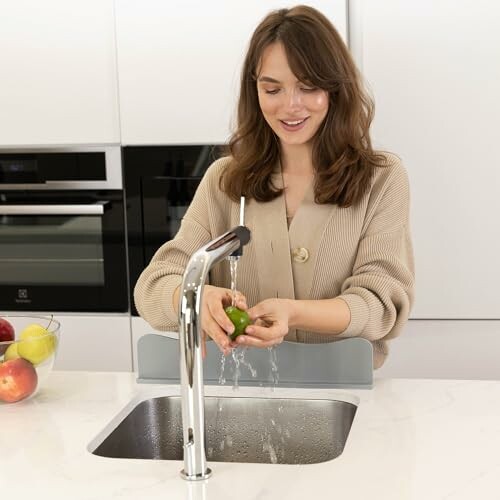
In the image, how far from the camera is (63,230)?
2996mm

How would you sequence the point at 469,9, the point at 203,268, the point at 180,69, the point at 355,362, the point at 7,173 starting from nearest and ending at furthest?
the point at 203,268 → the point at 355,362 → the point at 469,9 → the point at 180,69 → the point at 7,173

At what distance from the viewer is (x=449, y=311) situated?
2.74 metres

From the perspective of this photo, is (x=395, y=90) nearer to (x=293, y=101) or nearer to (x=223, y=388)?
(x=293, y=101)

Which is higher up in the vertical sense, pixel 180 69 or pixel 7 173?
pixel 180 69

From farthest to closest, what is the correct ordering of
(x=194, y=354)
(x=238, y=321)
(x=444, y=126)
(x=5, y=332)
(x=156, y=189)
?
1. (x=156, y=189)
2. (x=444, y=126)
3. (x=5, y=332)
4. (x=238, y=321)
5. (x=194, y=354)

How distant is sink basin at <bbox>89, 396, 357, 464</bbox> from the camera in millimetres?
1758

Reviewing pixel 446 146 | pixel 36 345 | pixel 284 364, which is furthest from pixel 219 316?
pixel 446 146

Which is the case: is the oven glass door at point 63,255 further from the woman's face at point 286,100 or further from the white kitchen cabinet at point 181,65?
the woman's face at point 286,100

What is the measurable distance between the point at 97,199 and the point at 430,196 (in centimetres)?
99

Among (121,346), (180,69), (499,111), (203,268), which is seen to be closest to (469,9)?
(499,111)

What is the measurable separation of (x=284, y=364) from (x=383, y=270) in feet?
0.94

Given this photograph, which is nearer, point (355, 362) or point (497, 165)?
point (355, 362)

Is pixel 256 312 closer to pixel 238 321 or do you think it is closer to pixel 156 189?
pixel 238 321

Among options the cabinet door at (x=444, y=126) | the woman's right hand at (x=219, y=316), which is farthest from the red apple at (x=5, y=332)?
the cabinet door at (x=444, y=126)
